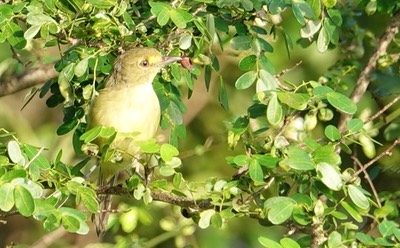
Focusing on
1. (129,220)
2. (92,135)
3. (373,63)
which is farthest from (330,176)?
(373,63)

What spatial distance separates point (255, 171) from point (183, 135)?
0.90 metres

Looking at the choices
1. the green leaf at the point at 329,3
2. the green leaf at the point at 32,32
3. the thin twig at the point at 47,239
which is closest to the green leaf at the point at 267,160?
the green leaf at the point at 329,3

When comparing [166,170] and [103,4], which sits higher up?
[103,4]

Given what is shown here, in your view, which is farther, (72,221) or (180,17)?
(180,17)

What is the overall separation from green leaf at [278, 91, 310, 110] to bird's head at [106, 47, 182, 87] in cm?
86

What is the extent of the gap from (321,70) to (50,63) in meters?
1.91

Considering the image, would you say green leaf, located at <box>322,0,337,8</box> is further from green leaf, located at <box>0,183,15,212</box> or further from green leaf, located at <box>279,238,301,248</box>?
green leaf, located at <box>0,183,15,212</box>

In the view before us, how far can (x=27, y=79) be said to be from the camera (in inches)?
232

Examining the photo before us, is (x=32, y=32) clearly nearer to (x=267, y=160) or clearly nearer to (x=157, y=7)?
(x=157, y=7)

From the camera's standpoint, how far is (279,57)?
6836mm

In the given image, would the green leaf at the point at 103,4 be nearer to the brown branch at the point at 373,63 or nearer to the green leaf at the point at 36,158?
the green leaf at the point at 36,158

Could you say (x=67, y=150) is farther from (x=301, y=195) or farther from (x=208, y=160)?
(x=301, y=195)

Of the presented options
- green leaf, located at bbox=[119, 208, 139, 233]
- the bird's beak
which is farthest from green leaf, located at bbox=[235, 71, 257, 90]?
green leaf, located at bbox=[119, 208, 139, 233]

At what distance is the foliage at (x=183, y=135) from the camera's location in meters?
4.05
